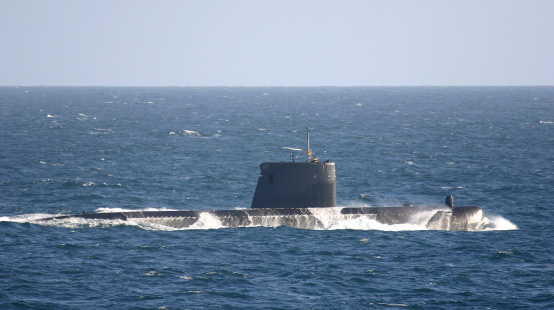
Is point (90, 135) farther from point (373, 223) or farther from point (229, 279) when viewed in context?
point (229, 279)

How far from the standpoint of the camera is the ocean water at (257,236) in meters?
25.8

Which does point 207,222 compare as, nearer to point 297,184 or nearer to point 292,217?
point 292,217

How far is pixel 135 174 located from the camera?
5794 centimetres

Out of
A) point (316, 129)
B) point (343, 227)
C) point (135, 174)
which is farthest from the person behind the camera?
point (316, 129)

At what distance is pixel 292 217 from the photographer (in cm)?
3569

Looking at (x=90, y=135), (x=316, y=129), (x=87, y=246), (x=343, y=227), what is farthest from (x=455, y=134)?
(x=87, y=246)

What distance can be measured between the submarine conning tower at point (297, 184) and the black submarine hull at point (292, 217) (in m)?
0.42

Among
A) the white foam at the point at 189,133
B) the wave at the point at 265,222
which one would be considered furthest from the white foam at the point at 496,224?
the white foam at the point at 189,133

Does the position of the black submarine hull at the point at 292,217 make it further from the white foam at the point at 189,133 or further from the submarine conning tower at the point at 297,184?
the white foam at the point at 189,133

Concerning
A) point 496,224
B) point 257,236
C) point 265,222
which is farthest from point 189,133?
point 257,236

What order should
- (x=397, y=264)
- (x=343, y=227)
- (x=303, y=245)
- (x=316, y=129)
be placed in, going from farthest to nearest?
(x=316, y=129) → (x=343, y=227) → (x=303, y=245) → (x=397, y=264)

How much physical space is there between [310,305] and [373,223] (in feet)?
42.6

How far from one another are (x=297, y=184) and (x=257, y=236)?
3.19 metres

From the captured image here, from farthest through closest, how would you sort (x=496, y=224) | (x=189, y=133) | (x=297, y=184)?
(x=189, y=133) → (x=496, y=224) → (x=297, y=184)
